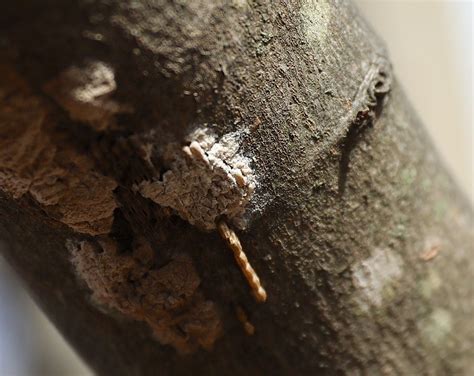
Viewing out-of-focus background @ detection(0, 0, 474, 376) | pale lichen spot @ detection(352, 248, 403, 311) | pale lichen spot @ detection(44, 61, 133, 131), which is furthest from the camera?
out-of-focus background @ detection(0, 0, 474, 376)

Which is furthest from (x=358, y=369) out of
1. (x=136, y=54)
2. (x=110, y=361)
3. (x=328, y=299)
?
(x=136, y=54)

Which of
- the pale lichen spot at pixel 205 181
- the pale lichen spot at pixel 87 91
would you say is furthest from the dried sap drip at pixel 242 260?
the pale lichen spot at pixel 87 91

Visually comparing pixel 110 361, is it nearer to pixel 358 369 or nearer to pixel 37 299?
pixel 37 299

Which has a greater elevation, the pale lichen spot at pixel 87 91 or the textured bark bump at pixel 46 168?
the pale lichen spot at pixel 87 91

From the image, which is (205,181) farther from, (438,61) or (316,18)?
(438,61)

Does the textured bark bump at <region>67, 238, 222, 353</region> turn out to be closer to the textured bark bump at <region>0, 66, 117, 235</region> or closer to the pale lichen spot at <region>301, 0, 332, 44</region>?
the textured bark bump at <region>0, 66, 117, 235</region>

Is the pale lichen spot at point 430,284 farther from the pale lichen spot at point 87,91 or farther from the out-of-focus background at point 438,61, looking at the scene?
the out-of-focus background at point 438,61

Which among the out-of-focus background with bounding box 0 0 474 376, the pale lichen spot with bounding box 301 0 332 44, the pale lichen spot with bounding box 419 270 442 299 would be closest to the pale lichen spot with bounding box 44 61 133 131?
the pale lichen spot with bounding box 301 0 332 44

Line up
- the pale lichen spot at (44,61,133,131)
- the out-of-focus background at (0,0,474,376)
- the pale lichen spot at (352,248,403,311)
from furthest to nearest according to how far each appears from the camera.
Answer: the out-of-focus background at (0,0,474,376) < the pale lichen spot at (352,248,403,311) < the pale lichen spot at (44,61,133,131)
